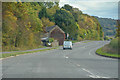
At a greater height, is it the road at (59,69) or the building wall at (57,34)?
the building wall at (57,34)

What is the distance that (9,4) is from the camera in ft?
151

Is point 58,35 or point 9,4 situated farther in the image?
point 58,35

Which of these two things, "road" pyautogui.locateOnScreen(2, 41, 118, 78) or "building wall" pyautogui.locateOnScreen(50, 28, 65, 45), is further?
"building wall" pyautogui.locateOnScreen(50, 28, 65, 45)

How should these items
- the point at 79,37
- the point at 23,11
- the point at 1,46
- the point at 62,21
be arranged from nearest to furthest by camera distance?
the point at 1,46 < the point at 23,11 < the point at 62,21 < the point at 79,37

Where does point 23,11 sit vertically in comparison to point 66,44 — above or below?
above

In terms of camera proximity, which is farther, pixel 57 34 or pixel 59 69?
pixel 57 34

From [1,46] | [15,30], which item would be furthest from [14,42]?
[1,46]

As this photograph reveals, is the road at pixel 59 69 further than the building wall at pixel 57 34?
No

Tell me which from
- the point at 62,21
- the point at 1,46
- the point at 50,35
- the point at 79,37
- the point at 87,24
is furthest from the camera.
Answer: the point at 87,24

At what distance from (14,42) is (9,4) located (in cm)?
762

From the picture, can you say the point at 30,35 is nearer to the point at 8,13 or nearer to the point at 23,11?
the point at 23,11

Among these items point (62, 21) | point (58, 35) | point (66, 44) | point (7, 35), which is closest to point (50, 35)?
point (58, 35)

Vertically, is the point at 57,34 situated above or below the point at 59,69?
above

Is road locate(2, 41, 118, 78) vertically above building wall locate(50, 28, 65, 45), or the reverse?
building wall locate(50, 28, 65, 45)
